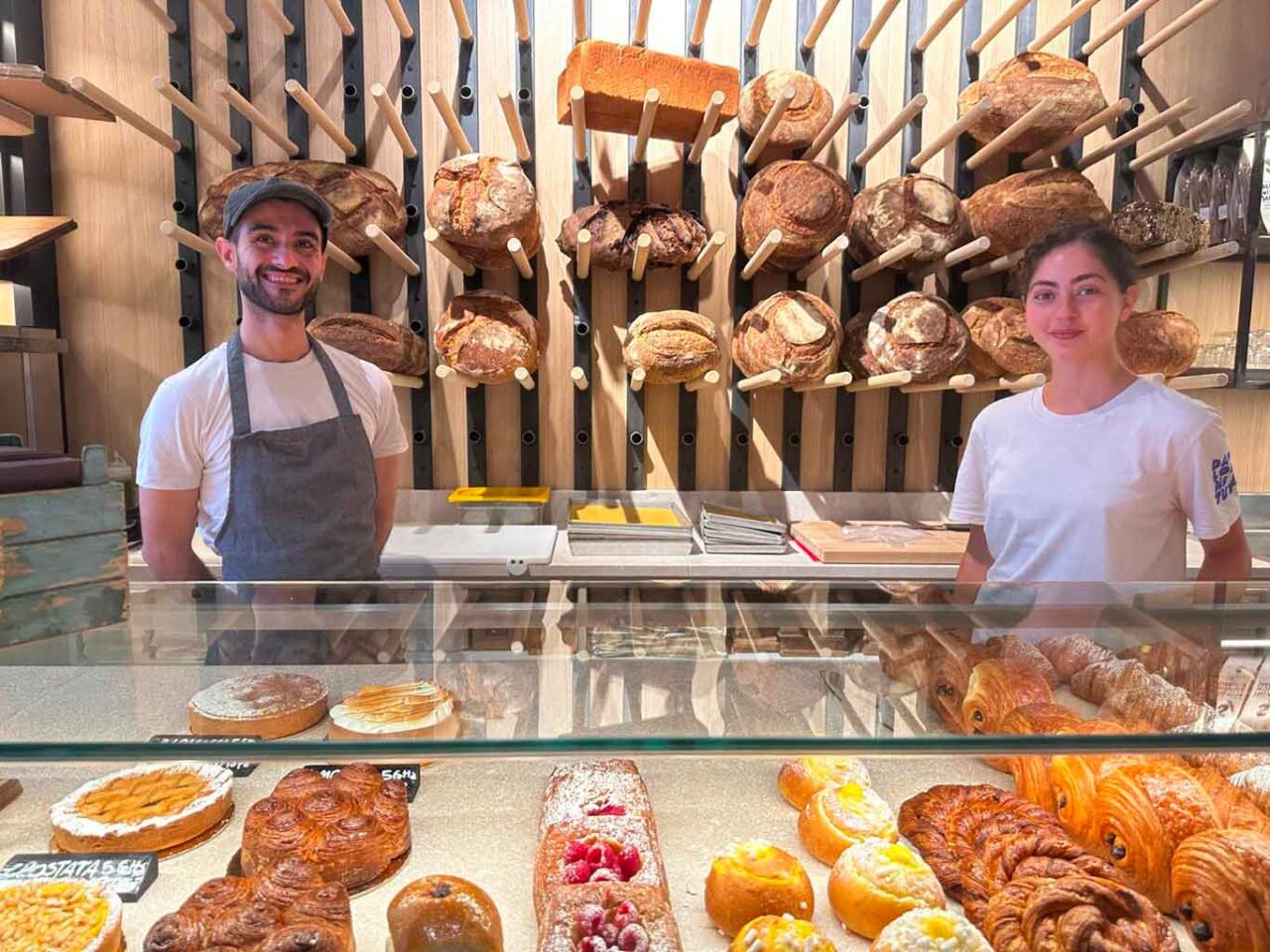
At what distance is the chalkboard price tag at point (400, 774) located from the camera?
115 cm

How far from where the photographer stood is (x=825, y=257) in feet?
9.25

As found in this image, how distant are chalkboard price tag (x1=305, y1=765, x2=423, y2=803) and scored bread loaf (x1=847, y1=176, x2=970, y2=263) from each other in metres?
2.43

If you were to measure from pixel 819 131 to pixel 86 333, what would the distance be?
276 cm

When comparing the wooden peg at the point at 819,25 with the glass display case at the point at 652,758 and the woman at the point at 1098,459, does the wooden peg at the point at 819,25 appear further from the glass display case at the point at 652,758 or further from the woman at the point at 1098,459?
the glass display case at the point at 652,758

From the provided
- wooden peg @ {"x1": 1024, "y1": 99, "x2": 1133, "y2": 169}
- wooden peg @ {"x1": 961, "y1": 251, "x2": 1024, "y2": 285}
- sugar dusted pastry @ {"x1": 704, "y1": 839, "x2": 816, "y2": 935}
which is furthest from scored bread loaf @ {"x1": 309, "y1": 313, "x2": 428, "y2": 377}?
wooden peg @ {"x1": 1024, "y1": 99, "x2": 1133, "y2": 169}

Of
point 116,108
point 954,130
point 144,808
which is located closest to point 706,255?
point 954,130

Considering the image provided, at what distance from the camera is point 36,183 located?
3039 mm

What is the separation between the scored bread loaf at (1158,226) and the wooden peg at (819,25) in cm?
118

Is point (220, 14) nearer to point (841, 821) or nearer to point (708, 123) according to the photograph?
point (708, 123)

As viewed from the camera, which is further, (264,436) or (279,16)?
(279,16)

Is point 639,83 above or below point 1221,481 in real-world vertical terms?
above

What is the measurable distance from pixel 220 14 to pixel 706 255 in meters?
1.85

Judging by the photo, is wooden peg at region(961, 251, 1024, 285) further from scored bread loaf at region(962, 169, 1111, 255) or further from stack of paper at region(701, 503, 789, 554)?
stack of paper at region(701, 503, 789, 554)

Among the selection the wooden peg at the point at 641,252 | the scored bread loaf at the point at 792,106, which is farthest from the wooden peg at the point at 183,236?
the scored bread loaf at the point at 792,106
